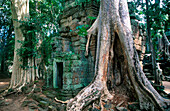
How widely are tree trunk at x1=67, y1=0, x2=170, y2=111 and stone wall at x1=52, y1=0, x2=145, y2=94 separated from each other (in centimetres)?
93

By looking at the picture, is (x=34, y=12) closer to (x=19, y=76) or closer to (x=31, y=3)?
(x=31, y=3)

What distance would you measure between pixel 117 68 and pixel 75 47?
2060 mm

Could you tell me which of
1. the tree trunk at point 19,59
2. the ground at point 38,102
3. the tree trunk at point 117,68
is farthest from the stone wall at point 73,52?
the tree trunk at point 19,59

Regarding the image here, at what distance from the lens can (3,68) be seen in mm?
13742

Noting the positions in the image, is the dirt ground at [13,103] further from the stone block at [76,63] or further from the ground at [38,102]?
the stone block at [76,63]

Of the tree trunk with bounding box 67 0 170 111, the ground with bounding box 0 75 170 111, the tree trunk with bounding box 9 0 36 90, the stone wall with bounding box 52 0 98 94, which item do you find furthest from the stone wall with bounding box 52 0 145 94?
the tree trunk with bounding box 9 0 36 90

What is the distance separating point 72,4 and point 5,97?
5131 millimetres

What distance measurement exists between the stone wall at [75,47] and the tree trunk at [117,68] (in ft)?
3.06

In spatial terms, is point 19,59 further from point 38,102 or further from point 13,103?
point 38,102

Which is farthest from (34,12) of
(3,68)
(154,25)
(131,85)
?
(3,68)

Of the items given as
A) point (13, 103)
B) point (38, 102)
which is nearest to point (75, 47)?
point (38, 102)

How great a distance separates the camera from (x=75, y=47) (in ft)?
15.8

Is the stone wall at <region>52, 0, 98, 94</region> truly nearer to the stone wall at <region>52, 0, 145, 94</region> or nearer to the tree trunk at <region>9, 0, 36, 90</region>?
the stone wall at <region>52, 0, 145, 94</region>

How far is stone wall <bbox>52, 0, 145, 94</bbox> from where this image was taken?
163 inches
